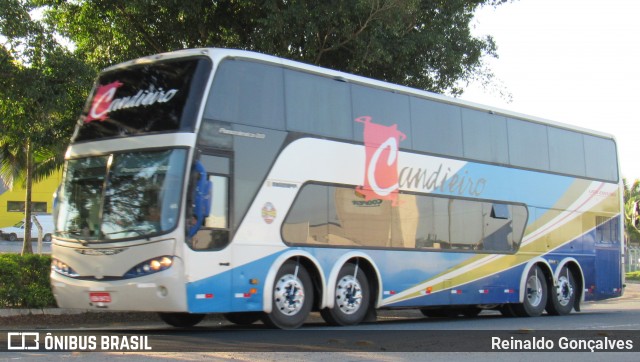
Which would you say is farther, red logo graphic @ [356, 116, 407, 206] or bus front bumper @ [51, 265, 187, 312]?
red logo graphic @ [356, 116, 407, 206]

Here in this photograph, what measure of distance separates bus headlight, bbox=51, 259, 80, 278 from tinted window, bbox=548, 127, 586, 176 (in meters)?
11.7

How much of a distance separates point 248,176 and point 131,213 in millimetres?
1880

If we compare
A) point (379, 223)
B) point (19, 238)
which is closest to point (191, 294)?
point (379, 223)

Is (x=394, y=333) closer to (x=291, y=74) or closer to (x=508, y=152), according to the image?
(x=291, y=74)

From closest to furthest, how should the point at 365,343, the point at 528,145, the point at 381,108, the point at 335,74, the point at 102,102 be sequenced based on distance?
the point at 365,343, the point at 102,102, the point at 335,74, the point at 381,108, the point at 528,145

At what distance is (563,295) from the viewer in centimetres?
2009

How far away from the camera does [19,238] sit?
186 ft

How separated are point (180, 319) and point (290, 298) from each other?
2.19m

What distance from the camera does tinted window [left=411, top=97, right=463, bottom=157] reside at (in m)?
16.3

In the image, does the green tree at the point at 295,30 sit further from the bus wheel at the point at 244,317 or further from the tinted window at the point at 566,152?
the bus wheel at the point at 244,317

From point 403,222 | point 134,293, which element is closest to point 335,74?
point 403,222

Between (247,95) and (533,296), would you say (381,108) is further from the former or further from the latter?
(533,296)

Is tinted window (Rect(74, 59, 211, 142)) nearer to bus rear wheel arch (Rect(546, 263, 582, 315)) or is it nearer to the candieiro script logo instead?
the candieiro script logo

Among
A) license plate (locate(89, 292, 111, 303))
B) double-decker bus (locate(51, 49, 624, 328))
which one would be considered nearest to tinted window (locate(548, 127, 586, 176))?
double-decker bus (locate(51, 49, 624, 328))
